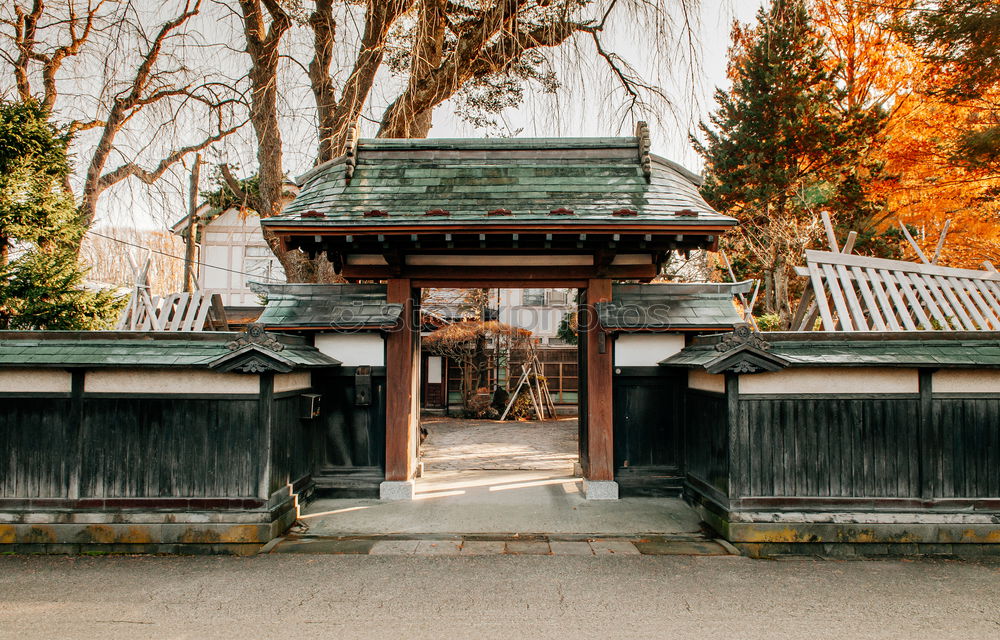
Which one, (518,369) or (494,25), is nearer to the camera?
(494,25)

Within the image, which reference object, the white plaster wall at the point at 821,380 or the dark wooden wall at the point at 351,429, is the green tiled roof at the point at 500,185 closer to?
the white plaster wall at the point at 821,380

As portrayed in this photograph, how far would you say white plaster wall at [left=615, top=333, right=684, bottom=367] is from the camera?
23.3 ft

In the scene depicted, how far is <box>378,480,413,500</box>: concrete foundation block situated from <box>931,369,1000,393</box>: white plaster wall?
6046 mm

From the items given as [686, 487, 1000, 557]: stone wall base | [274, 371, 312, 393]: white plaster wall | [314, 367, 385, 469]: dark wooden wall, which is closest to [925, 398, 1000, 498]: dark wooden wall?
[686, 487, 1000, 557]: stone wall base

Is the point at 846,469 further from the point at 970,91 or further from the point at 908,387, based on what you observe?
the point at 970,91

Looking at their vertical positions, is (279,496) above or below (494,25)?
below

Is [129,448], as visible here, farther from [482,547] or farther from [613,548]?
[613,548]

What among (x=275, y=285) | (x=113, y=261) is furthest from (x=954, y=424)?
(x=113, y=261)

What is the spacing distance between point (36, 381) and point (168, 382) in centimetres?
136

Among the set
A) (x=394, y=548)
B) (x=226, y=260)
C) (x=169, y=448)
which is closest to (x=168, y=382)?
(x=169, y=448)

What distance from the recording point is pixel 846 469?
18.0 ft

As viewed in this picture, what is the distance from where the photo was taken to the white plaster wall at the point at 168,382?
18.2 ft

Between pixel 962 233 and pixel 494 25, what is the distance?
463 inches

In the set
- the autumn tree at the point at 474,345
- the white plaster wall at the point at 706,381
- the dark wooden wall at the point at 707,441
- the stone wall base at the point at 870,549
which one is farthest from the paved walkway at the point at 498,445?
Answer: the stone wall base at the point at 870,549
